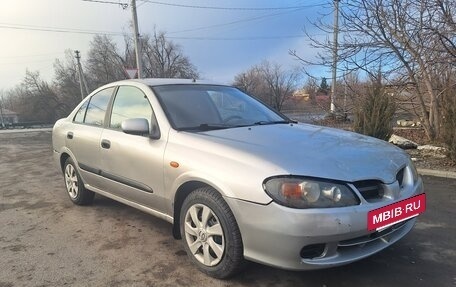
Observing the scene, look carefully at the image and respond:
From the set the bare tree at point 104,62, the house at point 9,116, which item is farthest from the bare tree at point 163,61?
the house at point 9,116

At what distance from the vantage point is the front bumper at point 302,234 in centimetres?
263

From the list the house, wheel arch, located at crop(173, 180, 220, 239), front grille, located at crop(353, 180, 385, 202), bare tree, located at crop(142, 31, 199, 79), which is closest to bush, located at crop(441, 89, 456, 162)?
front grille, located at crop(353, 180, 385, 202)

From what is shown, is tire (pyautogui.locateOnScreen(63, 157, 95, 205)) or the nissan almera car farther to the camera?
tire (pyautogui.locateOnScreen(63, 157, 95, 205))

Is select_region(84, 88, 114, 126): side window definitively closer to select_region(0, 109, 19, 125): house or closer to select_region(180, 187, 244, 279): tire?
select_region(180, 187, 244, 279): tire

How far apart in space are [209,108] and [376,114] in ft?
19.0

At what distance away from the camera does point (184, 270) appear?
3400 millimetres

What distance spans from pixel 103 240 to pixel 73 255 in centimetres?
42

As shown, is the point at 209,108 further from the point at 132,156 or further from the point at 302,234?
the point at 302,234

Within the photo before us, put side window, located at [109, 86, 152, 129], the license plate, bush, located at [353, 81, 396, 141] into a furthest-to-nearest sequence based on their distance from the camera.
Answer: bush, located at [353, 81, 396, 141]
side window, located at [109, 86, 152, 129]
the license plate

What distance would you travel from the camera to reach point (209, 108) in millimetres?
4133

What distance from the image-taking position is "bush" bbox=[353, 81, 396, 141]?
8.84m

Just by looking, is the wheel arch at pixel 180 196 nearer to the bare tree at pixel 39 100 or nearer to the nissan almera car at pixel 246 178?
the nissan almera car at pixel 246 178

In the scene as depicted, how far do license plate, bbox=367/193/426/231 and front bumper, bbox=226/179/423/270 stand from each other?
5cm

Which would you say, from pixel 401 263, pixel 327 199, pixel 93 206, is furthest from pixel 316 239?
pixel 93 206
